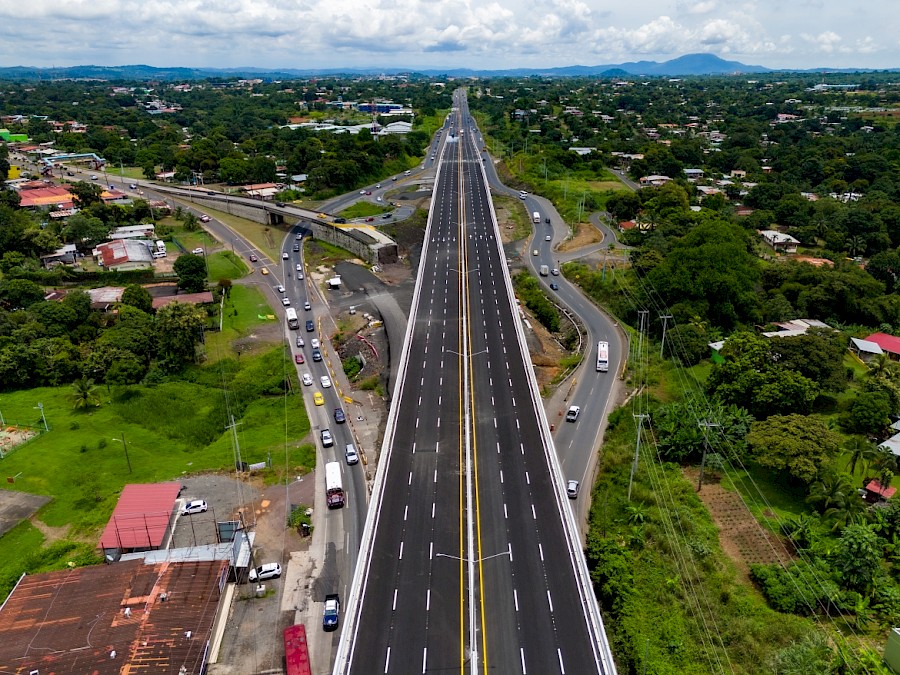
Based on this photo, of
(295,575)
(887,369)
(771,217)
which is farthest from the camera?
(771,217)

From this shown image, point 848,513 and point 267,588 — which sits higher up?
point 848,513

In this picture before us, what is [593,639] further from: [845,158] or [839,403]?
[845,158]

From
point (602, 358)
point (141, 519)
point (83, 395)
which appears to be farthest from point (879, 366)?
point (83, 395)

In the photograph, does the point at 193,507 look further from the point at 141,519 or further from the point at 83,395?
the point at 83,395

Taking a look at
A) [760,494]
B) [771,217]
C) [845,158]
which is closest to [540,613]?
[760,494]

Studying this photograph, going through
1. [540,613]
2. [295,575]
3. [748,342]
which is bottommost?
[295,575]

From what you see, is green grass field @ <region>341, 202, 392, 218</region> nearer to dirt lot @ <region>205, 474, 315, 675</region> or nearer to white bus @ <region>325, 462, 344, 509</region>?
dirt lot @ <region>205, 474, 315, 675</region>

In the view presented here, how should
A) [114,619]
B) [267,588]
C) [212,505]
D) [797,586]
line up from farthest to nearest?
[212,505], [267,588], [797,586], [114,619]
